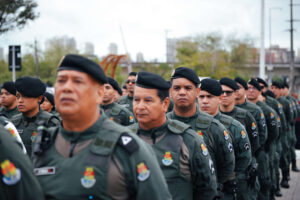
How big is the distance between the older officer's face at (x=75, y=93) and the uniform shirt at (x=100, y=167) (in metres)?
0.16

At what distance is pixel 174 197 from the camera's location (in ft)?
11.9

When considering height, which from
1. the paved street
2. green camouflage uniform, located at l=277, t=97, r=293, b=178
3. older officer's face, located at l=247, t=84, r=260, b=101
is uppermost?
older officer's face, located at l=247, t=84, r=260, b=101

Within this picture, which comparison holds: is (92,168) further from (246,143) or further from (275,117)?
(275,117)

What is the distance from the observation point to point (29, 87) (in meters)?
5.39

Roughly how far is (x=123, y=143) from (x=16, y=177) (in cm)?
68

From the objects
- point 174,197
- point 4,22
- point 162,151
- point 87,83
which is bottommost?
point 174,197

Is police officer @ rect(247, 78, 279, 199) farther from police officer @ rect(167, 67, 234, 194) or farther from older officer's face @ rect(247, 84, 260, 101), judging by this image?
police officer @ rect(167, 67, 234, 194)

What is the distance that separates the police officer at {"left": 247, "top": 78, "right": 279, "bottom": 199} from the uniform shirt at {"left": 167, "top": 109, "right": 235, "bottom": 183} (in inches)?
121

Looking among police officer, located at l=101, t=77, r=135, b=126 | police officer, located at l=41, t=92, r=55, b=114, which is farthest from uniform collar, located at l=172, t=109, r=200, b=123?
police officer, located at l=41, t=92, r=55, b=114

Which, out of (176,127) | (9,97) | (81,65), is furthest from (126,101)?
(81,65)

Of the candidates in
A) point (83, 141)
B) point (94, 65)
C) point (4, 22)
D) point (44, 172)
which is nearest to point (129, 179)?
point (83, 141)

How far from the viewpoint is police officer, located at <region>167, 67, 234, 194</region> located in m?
4.65

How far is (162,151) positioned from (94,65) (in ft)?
4.61

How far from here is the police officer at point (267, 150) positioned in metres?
7.54
